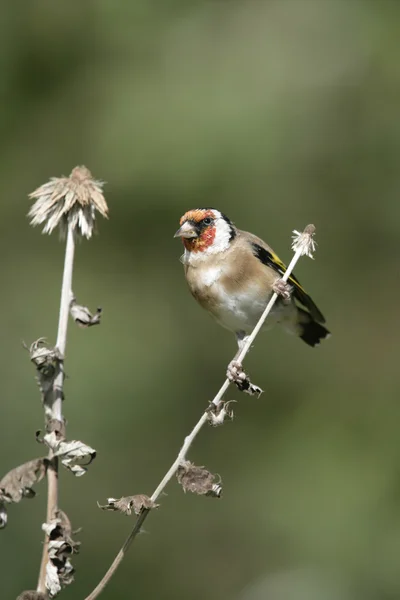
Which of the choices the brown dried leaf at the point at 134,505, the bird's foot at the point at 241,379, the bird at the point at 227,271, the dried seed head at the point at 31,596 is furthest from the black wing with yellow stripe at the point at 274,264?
the dried seed head at the point at 31,596

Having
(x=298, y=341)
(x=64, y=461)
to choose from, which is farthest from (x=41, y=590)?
(x=298, y=341)

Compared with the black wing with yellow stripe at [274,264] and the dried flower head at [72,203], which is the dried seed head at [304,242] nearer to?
the dried flower head at [72,203]

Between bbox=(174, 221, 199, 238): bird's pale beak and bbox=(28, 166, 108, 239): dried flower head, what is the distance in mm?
1268

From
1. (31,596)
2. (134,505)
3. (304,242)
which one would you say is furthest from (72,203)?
(31,596)

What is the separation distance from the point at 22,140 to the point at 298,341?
2.81 meters

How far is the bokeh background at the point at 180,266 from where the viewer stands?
605 centimetres

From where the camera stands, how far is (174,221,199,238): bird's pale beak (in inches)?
143

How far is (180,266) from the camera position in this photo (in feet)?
23.0

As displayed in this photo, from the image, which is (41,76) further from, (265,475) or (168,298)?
(265,475)

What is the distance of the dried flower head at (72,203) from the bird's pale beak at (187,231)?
1268 millimetres

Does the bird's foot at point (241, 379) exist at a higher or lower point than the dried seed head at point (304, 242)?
lower

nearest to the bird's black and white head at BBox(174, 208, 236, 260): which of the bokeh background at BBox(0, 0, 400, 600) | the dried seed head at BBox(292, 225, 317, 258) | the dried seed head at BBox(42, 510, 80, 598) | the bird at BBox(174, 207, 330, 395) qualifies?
the bird at BBox(174, 207, 330, 395)

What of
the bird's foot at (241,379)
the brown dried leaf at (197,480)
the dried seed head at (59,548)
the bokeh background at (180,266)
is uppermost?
the bokeh background at (180,266)

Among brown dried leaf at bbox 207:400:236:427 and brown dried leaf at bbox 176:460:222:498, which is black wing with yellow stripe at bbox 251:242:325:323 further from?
brown dried leaf at bbox 176:460:222:498
